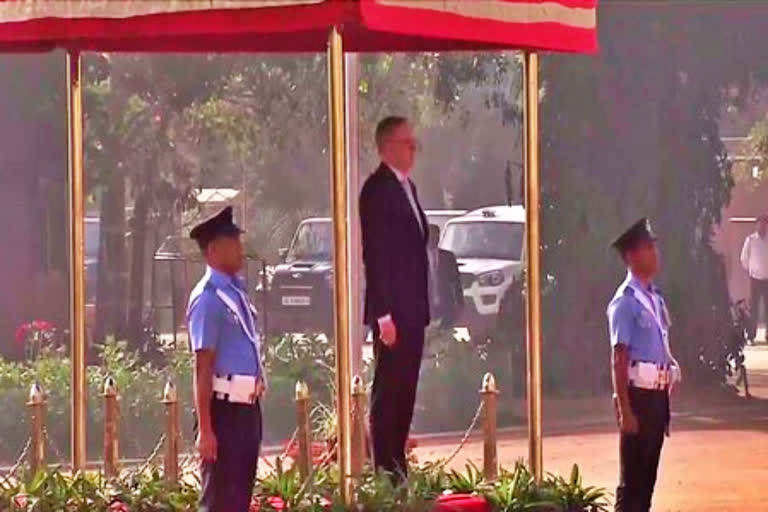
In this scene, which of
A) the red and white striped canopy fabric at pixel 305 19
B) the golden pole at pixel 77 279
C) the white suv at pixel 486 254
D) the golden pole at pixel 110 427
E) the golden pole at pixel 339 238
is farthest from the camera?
the white suv at pixel 486 254

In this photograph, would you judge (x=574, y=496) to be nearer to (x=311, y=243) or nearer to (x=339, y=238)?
(x=339, y=238)

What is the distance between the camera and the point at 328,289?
54.5 feet

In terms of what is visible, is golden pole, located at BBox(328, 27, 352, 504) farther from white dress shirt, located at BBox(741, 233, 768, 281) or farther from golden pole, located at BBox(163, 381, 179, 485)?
white dress shirt, located at BBox(741, 233, 768, 281)

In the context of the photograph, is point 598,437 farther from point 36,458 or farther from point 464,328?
point 36,458

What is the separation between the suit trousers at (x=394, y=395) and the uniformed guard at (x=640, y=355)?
0.96 meters

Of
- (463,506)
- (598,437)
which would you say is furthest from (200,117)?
(463,506)

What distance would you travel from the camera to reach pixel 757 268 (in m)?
19.2

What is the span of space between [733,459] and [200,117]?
5.58 metres

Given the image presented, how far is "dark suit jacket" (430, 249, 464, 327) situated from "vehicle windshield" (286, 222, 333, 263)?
3.40ft

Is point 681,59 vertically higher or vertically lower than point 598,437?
higher

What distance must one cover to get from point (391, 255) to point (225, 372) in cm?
129

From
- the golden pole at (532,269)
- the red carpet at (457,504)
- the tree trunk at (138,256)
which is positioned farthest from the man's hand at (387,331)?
the tree trunk at (138,256)

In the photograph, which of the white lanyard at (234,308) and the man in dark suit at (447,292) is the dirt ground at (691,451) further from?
the white lanyard at (234,308)

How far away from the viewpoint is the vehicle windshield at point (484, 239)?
18.1 metres
